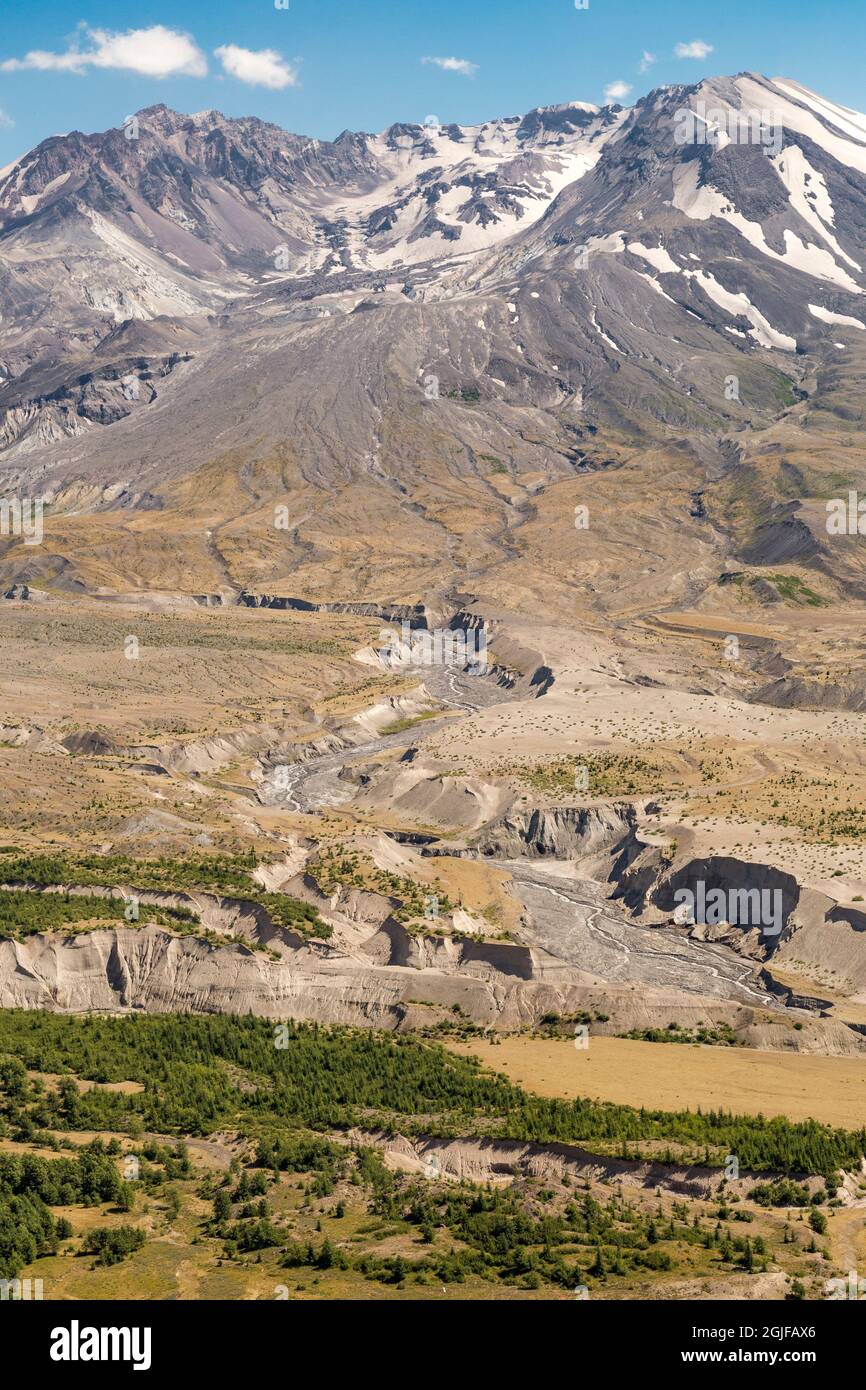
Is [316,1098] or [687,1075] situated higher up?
[316,1098]

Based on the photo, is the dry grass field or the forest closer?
the forest

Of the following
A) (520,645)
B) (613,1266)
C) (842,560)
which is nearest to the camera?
(613,1266)

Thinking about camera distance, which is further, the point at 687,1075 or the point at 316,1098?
the point at 687,1075

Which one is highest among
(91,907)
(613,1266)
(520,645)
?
(520,645)

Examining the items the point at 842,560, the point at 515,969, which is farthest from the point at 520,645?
the point at 515,969

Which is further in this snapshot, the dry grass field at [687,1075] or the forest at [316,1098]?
the dry grass field at [687,1075]

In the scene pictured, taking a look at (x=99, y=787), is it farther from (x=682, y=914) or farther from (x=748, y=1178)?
(x=748, y=1178)

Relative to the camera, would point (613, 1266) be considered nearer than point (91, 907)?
Yes

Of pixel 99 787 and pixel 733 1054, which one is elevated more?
pixel 99 787

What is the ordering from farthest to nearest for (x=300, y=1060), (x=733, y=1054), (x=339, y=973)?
1. (x=339, y=973)
2. (x=733, y=1054)
3. (x=300, y=1060)

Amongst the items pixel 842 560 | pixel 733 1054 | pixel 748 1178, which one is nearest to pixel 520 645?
pixel 842 560
